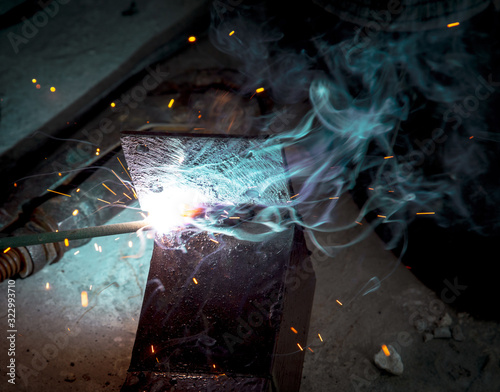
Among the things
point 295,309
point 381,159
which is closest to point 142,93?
point 381,159

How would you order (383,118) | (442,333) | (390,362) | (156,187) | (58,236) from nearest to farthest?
(58,236), (156,187), (390,362), (442,333), (383,118)

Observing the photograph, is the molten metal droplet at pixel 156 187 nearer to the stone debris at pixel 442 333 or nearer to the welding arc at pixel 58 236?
the welding arc at pixel 58 236

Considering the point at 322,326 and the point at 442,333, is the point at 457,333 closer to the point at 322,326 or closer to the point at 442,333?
the point at 442,333

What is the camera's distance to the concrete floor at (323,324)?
2.89m

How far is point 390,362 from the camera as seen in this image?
114 inches

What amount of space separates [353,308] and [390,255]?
65cm

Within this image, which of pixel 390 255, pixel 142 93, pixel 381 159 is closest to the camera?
pixel 381 159

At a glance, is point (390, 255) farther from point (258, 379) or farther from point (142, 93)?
point (142, 93)

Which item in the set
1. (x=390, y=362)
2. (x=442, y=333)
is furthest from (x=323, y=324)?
(x=442, y=333)

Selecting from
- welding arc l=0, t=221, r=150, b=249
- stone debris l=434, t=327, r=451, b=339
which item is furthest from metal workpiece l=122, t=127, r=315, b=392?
stone debris l=434, t=327, r=451, b=339

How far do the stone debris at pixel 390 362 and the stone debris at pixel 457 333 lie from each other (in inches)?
20.4

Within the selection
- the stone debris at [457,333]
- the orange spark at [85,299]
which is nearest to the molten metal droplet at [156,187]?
the orange spark at [85,299]

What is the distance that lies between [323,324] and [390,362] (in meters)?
0.57

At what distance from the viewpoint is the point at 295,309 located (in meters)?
2.46
